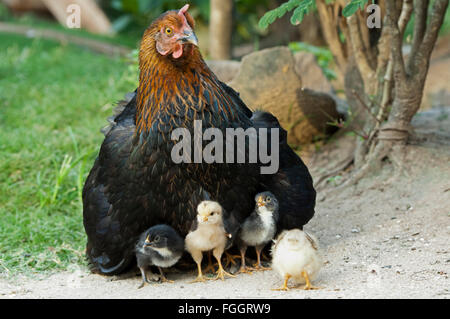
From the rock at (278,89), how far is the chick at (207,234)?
233cm

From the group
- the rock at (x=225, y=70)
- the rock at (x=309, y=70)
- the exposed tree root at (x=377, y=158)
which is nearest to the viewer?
the exposed tree root at (x=377, y=158)

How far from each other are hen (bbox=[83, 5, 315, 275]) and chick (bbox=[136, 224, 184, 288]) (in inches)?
3.6

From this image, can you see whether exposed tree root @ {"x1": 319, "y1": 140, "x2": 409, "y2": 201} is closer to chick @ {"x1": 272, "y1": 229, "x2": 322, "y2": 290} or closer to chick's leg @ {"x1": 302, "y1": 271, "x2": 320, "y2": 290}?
chick @ {"x1": 272, "y1": 229, "x2": 322, "y2": 290}

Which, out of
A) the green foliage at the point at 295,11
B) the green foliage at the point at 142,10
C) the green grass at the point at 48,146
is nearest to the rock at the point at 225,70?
the green grass at the point at 48,146

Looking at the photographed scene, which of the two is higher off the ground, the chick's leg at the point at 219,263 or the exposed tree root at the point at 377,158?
the exposed tree root at the point at 377,158

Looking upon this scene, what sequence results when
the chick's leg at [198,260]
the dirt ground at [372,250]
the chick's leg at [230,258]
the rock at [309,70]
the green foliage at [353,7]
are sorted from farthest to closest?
the rock at [309,70] → the chick's leg at [230,258] → the green foliage at [353,7] → the chick's leg at [198,260] → the dirt ground at [372,250]

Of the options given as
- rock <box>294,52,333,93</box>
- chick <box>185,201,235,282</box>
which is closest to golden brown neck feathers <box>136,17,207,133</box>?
chick <box>185,201,235,282</box>

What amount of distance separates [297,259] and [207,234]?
0.59 metres

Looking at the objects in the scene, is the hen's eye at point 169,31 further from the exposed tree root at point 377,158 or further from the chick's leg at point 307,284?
the exposed tree root at point 377,158

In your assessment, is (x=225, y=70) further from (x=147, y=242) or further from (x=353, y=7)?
(x=147, y=242)

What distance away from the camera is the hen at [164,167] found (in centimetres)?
378

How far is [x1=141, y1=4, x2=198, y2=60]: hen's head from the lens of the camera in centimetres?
366

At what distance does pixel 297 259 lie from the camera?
352 centimetres

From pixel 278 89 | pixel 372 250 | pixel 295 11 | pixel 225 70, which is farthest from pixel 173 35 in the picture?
pixel 225 70
